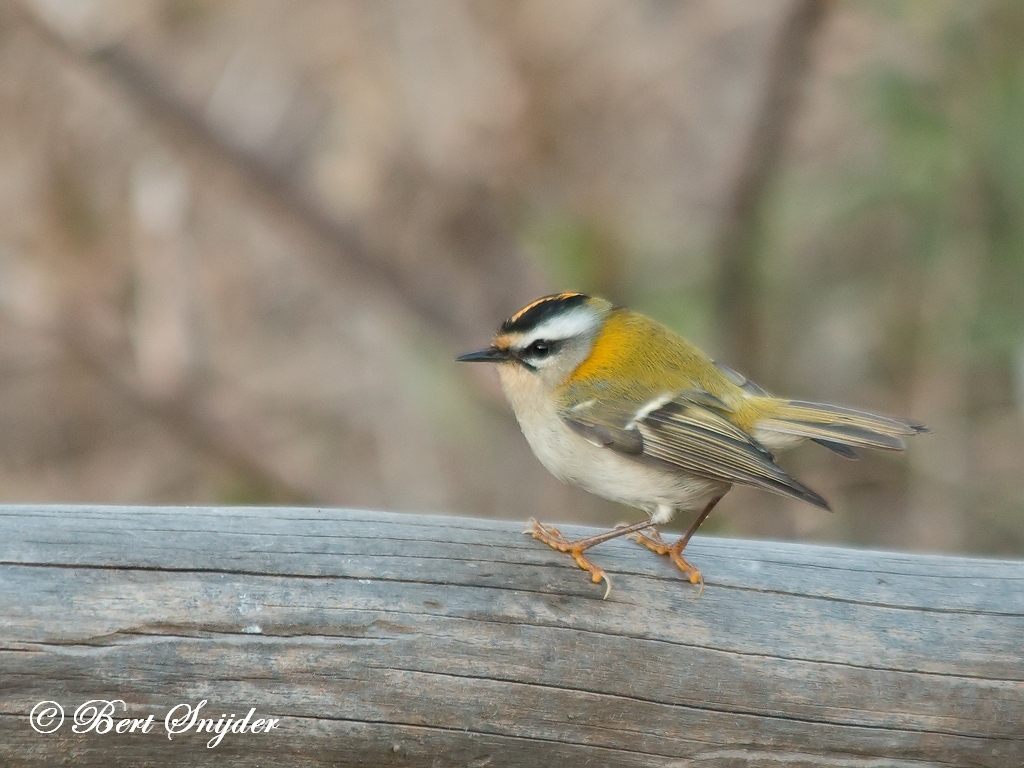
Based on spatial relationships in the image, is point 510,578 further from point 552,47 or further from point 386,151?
point 552,47

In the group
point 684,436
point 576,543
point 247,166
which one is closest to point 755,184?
point 247,166

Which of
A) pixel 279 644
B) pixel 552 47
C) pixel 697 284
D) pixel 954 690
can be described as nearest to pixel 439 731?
pixel 279 644

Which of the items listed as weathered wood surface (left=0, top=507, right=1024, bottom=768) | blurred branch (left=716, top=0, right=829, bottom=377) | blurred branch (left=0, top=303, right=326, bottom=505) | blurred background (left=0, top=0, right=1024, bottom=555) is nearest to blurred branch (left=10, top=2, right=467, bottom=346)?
blurred background (left=0, top=0, right=1024, bottom=555)

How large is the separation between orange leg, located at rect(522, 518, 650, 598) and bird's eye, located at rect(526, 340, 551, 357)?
0.70 meters

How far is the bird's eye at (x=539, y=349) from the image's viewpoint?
3.08 meters

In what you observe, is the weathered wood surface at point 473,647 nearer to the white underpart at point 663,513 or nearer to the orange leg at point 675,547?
the orange leg at point 675,547

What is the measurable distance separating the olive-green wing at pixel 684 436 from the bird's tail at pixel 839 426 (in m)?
0.11

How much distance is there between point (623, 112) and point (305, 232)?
2151mm

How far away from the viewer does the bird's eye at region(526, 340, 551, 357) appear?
10.1 feet

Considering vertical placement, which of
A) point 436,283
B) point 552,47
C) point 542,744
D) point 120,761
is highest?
point 552,47

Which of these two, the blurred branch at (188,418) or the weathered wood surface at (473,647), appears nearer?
the weathered wood surface at (473,647)

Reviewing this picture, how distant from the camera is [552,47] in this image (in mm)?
6527

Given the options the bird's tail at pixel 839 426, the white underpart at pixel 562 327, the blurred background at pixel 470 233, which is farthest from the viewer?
the blurred background at pixel 470 233

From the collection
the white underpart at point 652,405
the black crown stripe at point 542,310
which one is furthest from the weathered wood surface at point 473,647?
the black crown stripe at point 542,310
